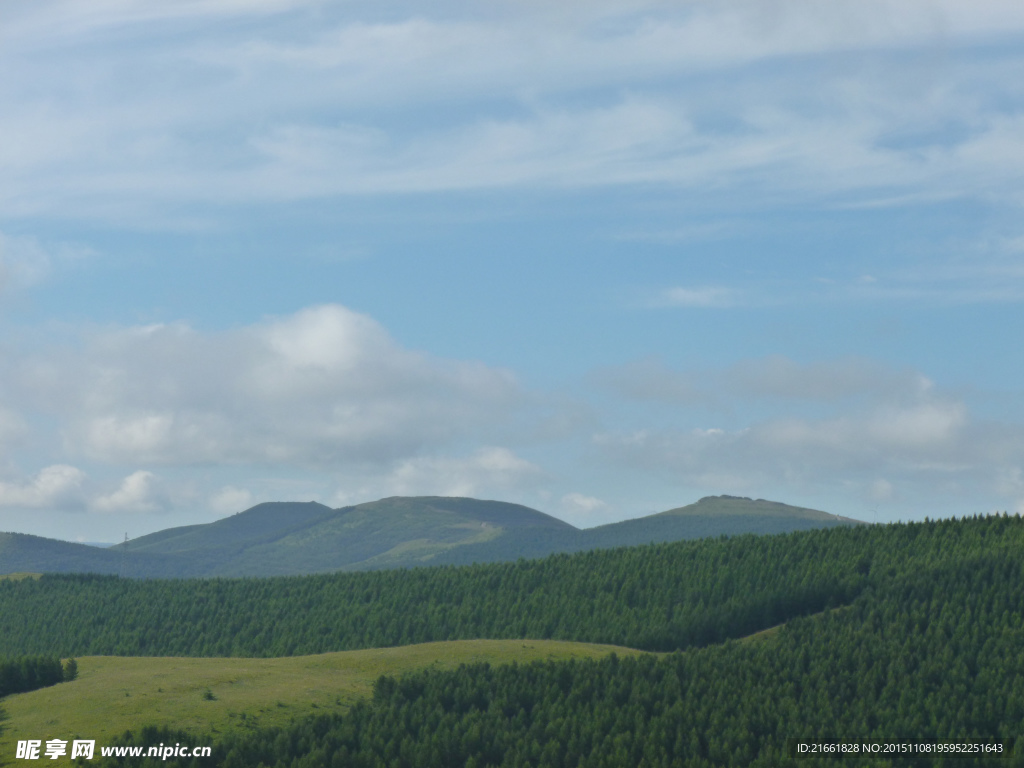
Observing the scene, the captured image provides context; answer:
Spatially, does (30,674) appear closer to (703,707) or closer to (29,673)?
(29,673)

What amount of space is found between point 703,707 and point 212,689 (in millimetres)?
49453

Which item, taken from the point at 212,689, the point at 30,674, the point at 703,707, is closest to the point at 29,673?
the point at 30,674

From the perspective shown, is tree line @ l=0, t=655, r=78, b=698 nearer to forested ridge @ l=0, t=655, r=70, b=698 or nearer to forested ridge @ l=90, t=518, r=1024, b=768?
forested ridge @ l=0, t=655, r=70, b=698

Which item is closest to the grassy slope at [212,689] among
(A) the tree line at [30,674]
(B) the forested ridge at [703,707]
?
(A) the tree line at [30,674]

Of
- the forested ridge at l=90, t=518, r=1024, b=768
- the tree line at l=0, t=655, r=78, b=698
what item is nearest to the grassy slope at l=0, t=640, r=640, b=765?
the tree line at l=0, t=655, r=78, b=698

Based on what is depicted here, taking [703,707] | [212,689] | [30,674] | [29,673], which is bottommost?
[703,707]

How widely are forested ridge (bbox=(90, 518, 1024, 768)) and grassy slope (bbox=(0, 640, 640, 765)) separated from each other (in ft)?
13.5

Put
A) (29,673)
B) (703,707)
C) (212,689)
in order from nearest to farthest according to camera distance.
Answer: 1. (212,689)
2. (703,707)
3. (29,673)

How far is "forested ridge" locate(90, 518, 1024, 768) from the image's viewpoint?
9500 cm

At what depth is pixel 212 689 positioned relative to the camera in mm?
106125

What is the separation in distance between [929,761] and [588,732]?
1226 inches

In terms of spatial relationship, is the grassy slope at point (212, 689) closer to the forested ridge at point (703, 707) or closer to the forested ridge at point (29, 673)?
the forested ridge at point (29, 673)

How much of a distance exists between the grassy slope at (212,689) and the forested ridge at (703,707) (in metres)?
4.13

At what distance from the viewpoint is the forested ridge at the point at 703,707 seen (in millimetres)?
95000
